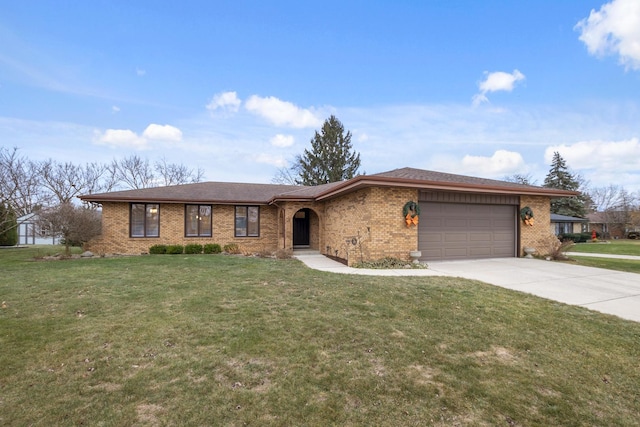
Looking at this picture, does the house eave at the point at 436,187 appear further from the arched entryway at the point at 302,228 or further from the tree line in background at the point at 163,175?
the tree line in background at the point at 163,175

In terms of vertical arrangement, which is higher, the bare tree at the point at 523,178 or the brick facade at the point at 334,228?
the bare tree at the point at 523,178

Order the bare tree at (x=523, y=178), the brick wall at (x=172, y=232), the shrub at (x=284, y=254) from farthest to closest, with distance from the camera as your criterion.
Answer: the bare tree at (x=523, y=178), the brick wall at (x=172, y=232), the shrub at (x=284, y=254)

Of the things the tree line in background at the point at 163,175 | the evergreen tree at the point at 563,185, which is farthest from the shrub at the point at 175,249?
the evergreen tree at the point at 563,185

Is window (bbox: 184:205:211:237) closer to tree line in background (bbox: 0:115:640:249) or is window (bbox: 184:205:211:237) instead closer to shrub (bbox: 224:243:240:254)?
shrub (bbox: 224:243:240:254)

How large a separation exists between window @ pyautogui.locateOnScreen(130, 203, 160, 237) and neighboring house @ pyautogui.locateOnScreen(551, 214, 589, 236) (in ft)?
112

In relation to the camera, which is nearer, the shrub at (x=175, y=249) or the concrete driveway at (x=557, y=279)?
the concrete driveway at (x=557, y=279)

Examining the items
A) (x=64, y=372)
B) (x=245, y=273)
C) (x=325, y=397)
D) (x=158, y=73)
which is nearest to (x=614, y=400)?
(x=325, y=397)

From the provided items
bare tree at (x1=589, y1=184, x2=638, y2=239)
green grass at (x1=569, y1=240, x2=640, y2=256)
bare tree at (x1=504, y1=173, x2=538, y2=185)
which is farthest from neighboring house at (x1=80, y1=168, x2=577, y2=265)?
bare tree at (x1=504, y1=173, x2=538, y2=185)

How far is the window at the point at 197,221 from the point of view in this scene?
14.2 meters

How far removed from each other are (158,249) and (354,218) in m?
9.19

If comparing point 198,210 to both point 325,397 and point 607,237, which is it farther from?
point 607,237

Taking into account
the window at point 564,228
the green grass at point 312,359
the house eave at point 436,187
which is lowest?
the green grass at point 312,359

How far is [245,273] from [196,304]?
2.82 metres

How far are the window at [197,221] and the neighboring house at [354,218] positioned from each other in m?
0.04
